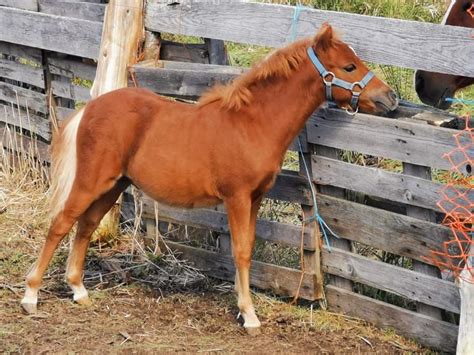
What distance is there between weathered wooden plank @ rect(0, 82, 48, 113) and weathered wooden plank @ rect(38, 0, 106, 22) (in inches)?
29.7

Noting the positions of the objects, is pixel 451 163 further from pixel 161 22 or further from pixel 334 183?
pixel 161 22

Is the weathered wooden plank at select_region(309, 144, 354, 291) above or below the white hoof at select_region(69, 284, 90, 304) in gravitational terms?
above

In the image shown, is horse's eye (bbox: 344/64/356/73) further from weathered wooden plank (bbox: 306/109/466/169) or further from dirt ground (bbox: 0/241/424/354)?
dirt ground (bbox: 0/241/424/354)

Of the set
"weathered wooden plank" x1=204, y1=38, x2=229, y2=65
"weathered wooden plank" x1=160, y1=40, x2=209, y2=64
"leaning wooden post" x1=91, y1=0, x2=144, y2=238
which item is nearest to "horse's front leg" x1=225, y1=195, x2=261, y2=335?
"weathered wooden plank" x1=204, y1=38, x2=229, y2=65

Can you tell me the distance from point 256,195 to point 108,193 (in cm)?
108

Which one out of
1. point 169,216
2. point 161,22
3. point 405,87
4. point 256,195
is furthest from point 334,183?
point 405,87

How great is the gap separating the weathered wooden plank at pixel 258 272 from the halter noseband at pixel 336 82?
1.22m

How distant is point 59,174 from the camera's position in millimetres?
5223

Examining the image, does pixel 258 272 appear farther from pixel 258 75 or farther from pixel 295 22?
pixel 295 22

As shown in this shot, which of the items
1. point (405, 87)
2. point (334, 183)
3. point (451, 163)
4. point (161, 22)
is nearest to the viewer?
point (451, 163)

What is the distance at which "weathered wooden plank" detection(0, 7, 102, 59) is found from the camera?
646cm

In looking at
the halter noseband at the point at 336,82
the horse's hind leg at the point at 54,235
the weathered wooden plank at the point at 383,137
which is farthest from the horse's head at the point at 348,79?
the horse's hind leg at the point at 54,235

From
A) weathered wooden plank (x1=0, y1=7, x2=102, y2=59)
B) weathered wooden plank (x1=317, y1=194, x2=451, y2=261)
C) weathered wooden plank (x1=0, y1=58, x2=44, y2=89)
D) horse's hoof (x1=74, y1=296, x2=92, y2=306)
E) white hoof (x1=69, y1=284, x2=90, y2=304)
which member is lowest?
horse's hoof (x1=74, y1=296, x2=92, y2=306)

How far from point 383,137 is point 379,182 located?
10.5 inches
